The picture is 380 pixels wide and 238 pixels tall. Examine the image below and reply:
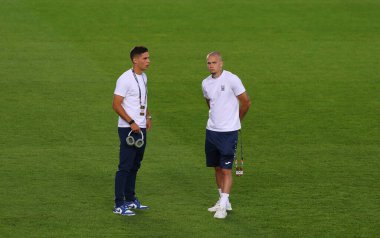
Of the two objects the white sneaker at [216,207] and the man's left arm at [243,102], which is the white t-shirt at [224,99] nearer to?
the man's left arm at [243,102]

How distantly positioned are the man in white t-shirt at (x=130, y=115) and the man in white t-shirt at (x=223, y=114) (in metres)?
0.80

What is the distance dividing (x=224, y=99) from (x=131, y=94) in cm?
113

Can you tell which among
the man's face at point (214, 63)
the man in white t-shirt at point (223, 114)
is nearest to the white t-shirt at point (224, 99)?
the man in white t-shirt at point (223, 114)

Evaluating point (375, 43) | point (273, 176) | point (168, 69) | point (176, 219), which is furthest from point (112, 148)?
point (375, 43)

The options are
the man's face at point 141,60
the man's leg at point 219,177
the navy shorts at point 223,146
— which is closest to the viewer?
the man's face at point 141,60

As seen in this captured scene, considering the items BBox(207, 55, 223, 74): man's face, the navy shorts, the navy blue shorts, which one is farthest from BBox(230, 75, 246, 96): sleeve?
the navy blue shorts

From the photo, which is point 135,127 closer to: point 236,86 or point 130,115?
point 130,115

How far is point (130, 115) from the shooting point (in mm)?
13547

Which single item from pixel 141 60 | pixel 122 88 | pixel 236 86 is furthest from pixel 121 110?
pixel 236 86

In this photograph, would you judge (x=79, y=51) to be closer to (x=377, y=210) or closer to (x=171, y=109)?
(x=171, y=109)

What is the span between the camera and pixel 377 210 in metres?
14.0

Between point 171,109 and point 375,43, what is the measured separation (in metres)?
7.57

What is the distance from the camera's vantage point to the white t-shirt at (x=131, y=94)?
44.1 ft

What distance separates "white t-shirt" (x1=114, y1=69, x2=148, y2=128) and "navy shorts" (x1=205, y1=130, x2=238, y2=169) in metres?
0.87
